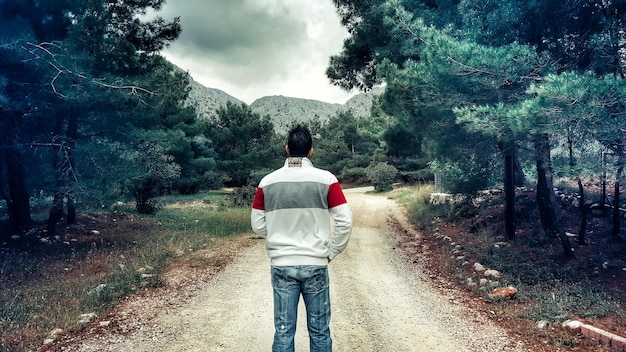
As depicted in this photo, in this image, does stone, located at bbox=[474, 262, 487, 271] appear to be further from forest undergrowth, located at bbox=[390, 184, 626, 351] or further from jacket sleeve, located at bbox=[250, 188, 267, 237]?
jacket sleeve, located at bbox=[250, 188, 267, 237]

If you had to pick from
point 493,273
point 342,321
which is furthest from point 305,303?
point 493,273

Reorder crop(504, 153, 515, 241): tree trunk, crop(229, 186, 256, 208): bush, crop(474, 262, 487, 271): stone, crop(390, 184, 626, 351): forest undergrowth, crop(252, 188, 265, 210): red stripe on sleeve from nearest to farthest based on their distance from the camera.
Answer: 1. crop(252, 188, 265, 210): red stripe on sleeve
2. crop(390, 184, 626, 351): forest undergrowth
3. crop(474, 262, 487, 271): stone
4. crop(504, 153, 515, 241): tree trunk
5. crop(229, 186, 256, 208): bush

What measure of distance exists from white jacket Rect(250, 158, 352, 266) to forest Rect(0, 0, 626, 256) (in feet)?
12.5

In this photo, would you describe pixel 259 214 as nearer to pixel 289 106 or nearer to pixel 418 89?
pixel 418 89

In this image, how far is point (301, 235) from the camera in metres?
2.74

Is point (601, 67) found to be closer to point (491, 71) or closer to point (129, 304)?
point (491, 71)

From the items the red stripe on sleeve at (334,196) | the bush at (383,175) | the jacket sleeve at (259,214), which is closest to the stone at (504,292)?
the red stripe on sleeve at (334,196)

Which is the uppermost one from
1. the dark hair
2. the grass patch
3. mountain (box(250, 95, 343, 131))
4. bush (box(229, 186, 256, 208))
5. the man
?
mountain (box(250, 95, 343, 131))

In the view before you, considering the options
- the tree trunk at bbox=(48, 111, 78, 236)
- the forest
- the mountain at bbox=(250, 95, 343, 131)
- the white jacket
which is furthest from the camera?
the mountain at bbox=(250, 95, 343, 131)

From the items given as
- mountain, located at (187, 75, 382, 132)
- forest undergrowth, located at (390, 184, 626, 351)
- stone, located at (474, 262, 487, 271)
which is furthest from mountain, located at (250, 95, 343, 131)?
stone, located at (474, 262, 487, 271)

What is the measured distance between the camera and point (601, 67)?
19.9ft

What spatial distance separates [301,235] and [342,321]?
2.74 m

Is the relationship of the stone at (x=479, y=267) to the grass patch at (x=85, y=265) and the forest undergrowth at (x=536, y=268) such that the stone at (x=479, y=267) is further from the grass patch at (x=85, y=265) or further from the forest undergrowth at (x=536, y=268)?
the grass patch at (x=85, y=265)

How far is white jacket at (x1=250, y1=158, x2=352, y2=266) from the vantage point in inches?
107
